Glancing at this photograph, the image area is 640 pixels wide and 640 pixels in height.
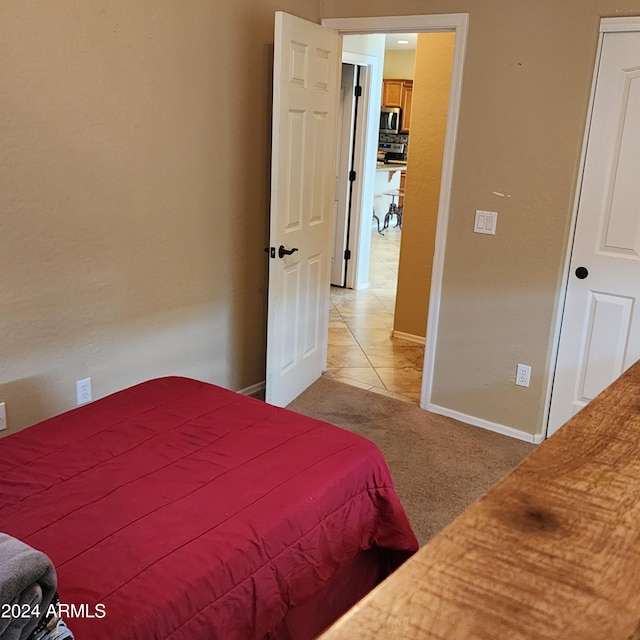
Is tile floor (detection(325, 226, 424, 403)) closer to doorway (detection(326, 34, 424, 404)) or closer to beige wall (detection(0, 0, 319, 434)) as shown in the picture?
doorway (detection(326, 34, 424, 404))

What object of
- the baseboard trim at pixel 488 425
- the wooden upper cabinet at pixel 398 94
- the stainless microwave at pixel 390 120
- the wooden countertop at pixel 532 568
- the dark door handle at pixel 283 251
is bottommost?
the baseboard trim at pixel 488 425

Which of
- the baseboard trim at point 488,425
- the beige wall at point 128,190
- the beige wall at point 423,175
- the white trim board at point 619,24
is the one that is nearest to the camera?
the beige wall at point 128,190

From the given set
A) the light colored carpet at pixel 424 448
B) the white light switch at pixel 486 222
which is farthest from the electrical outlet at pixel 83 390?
the white light switch at pixel 486 222

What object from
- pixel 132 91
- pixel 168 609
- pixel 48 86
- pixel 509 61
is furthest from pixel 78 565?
pixel 509 61

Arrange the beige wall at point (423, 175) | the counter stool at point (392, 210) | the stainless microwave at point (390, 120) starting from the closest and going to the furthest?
1. the beige wall at point (423, 175)
2. the counter stool at point (392, 210)
3. the stainless microwave at point (390, 120)

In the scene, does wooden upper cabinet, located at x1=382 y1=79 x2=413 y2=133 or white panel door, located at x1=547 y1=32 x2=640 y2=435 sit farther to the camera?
wooden upper cabinet, located at x1=382 y1=79 x2=413 y2=133

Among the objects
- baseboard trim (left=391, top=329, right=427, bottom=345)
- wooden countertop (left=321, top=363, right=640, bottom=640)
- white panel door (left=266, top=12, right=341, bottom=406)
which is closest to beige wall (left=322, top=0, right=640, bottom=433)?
white panel door (left=266, top=12, right=341, bottom=406)

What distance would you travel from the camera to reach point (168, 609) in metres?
1.35

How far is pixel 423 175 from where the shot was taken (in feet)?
15.6

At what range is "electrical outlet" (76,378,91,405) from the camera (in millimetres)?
2886

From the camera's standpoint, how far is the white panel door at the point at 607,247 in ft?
9.82

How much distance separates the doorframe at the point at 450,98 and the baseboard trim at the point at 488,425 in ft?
0.25

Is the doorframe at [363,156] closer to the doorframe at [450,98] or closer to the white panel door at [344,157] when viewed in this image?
the white panel door at [344,157]

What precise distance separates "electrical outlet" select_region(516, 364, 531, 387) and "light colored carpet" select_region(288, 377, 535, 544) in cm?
31
